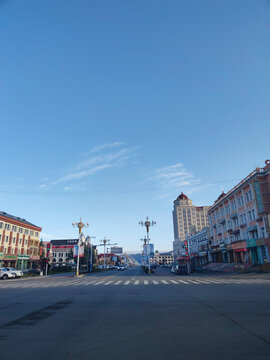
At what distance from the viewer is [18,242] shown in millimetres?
64812

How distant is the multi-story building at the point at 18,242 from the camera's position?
193 ft

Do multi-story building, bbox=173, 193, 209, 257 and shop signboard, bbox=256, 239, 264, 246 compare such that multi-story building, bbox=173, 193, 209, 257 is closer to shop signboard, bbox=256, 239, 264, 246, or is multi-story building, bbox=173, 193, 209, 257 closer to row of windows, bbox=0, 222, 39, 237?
row of windows, bbox=0, 222, 39, 237

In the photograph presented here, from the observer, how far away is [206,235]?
7219 centimetres

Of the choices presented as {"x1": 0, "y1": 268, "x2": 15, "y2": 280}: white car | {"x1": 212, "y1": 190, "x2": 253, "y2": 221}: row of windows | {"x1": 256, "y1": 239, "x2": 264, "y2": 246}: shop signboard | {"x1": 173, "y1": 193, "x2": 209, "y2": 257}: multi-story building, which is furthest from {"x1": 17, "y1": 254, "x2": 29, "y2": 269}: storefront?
{"x1": 173, "y1": 193, "x2": 209, "y2": 257}: multi-story building

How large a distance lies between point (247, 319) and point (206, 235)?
67.4 meters

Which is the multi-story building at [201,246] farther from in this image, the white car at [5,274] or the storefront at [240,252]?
the white car at [5,274]

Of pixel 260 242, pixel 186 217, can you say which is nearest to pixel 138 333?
pixel 260 242

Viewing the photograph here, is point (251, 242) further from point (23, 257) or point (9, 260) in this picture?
point (23, 257)

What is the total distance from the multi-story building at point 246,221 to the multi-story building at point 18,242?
48630mm

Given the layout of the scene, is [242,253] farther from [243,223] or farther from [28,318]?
[28,318]

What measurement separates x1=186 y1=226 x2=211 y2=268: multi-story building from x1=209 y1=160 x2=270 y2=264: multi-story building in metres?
9.64

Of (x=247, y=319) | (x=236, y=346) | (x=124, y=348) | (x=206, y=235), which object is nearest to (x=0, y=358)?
(x=124, y=348)

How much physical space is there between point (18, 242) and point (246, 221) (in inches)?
2108

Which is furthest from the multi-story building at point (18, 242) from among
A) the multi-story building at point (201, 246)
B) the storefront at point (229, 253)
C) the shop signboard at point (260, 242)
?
the shop signboard at point (260, 242)
